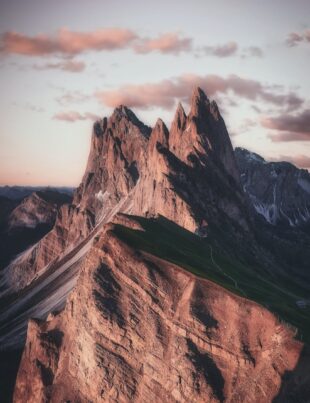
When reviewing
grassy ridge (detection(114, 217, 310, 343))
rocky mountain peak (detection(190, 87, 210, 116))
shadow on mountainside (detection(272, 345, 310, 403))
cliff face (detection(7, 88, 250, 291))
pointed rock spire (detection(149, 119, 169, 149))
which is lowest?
shadow on mountainside (detection(272, 345, 310, 403))

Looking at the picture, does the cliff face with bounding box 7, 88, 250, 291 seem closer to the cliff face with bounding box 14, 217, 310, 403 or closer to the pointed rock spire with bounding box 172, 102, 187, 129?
the pointed rock spire with bounding box 172, 102, 187, 129

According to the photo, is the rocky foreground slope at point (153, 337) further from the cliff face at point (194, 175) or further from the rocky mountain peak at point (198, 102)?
the rocky mountain peak at point (198, 102)

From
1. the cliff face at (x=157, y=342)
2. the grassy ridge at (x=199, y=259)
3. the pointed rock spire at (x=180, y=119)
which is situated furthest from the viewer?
the pointed rock spire at (x=180, y=119)

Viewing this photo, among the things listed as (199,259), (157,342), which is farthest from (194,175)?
(157,342)

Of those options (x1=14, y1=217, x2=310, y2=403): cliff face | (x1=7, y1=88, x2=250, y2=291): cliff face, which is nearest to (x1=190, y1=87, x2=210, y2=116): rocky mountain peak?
(x1=7, y1=88, x2=250, y2=291): cliff face

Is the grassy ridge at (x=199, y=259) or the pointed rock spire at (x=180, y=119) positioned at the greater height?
the pointed rock spire at (x=180, y=119)

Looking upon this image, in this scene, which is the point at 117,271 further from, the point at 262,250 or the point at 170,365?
the point at 262,250

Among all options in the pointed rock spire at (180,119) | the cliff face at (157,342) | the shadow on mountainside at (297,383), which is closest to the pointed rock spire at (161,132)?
the pointed rock spire at (180,119)

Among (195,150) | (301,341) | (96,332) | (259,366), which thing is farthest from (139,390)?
(195,150)
